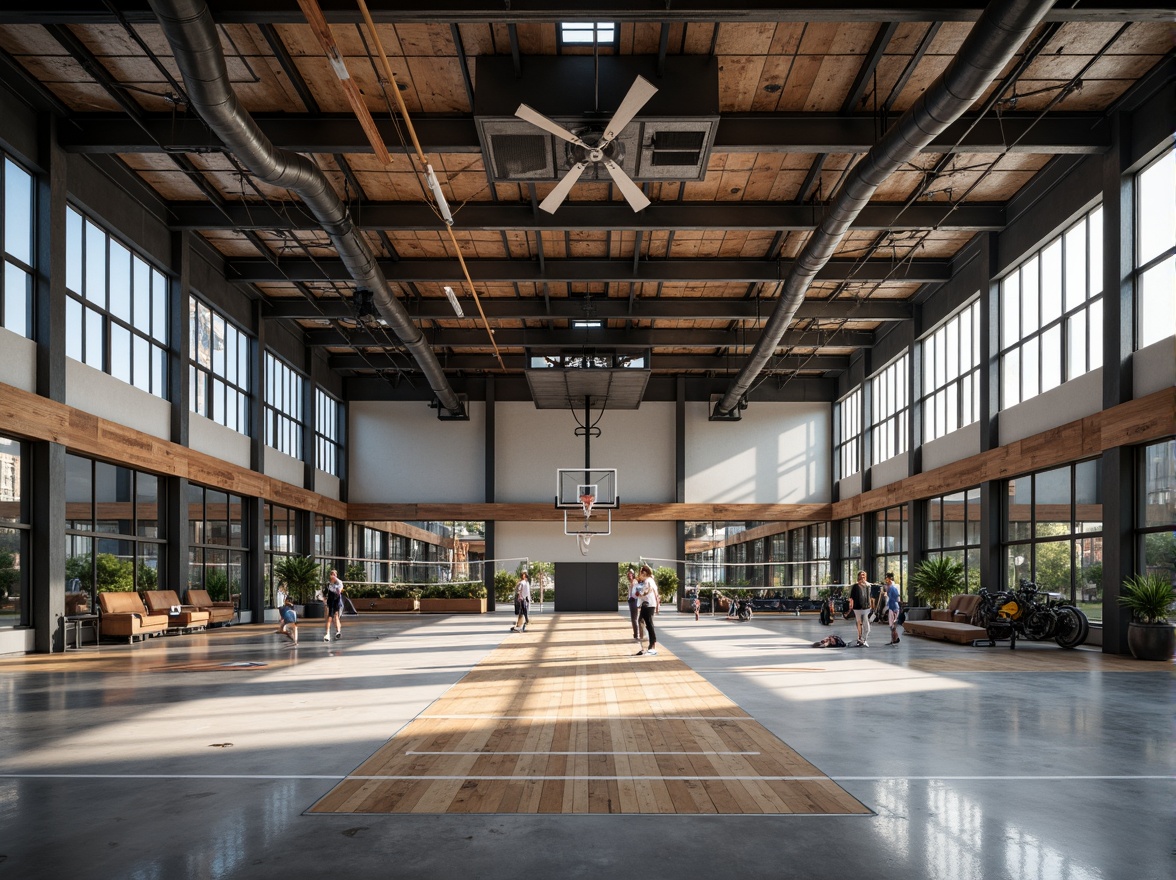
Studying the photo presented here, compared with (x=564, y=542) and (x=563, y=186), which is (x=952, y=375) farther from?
(x=563, y=186)

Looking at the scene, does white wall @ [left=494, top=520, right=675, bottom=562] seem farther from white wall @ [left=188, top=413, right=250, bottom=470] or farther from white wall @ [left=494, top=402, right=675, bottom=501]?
white wall @ [left=188, top=413, right=250, bottom=470]

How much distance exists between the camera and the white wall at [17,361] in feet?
50.0

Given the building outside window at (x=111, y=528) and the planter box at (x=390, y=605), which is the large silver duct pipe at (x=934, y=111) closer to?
the building outside window at (x=111, y=528)

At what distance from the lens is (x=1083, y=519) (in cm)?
1828

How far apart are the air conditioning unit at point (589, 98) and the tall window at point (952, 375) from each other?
12364 mm

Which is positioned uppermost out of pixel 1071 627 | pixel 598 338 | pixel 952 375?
pixel 598 338

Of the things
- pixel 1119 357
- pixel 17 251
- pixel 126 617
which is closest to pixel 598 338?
pixel 126 617

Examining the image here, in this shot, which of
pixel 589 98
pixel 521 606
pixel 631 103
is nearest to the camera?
pixel 631 103

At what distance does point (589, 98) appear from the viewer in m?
13.2

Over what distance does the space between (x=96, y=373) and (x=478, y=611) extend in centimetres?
1811

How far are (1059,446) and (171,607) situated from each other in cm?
1840

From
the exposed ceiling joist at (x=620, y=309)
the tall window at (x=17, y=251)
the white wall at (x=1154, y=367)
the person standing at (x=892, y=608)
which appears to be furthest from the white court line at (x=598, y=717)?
the exposed ceiling joist at (x=620, y=309)

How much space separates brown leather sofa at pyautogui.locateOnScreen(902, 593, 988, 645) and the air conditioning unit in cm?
1113

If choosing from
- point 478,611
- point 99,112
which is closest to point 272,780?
point 99,112
